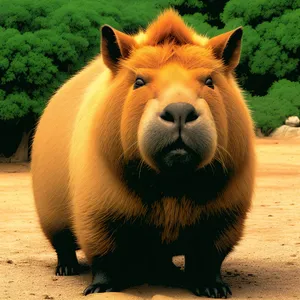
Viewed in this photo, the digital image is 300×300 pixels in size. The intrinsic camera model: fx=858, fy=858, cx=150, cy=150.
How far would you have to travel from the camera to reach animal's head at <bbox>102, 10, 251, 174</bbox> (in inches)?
176

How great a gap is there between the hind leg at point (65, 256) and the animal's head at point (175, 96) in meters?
1.55

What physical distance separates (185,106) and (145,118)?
231mm

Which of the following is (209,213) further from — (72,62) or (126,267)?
(72,62)

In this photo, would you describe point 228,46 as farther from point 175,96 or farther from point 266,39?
point 266,39

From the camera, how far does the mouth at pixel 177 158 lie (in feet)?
14.7

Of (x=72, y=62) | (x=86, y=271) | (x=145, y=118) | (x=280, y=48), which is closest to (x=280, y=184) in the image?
(x=72, y=62)

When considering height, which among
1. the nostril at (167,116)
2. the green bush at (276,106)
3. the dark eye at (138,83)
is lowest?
the green bush at (276,106)

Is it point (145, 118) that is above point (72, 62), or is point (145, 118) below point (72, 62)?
above

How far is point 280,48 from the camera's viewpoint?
25.8 m

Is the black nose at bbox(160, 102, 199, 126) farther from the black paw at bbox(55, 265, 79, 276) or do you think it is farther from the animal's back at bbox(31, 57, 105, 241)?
the black paw at bbox(55, 265, 79, 276)

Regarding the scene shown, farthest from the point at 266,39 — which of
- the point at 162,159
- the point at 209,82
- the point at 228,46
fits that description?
the point at 162,159

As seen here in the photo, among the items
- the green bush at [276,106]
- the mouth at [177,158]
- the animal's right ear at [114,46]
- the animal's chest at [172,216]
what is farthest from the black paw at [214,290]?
the green bush at [276,106]

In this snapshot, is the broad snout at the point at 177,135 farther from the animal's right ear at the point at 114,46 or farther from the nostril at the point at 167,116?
the animal's right ear at the point at 114,46

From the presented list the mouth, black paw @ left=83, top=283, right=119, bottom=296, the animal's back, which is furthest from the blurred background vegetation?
the mouth
